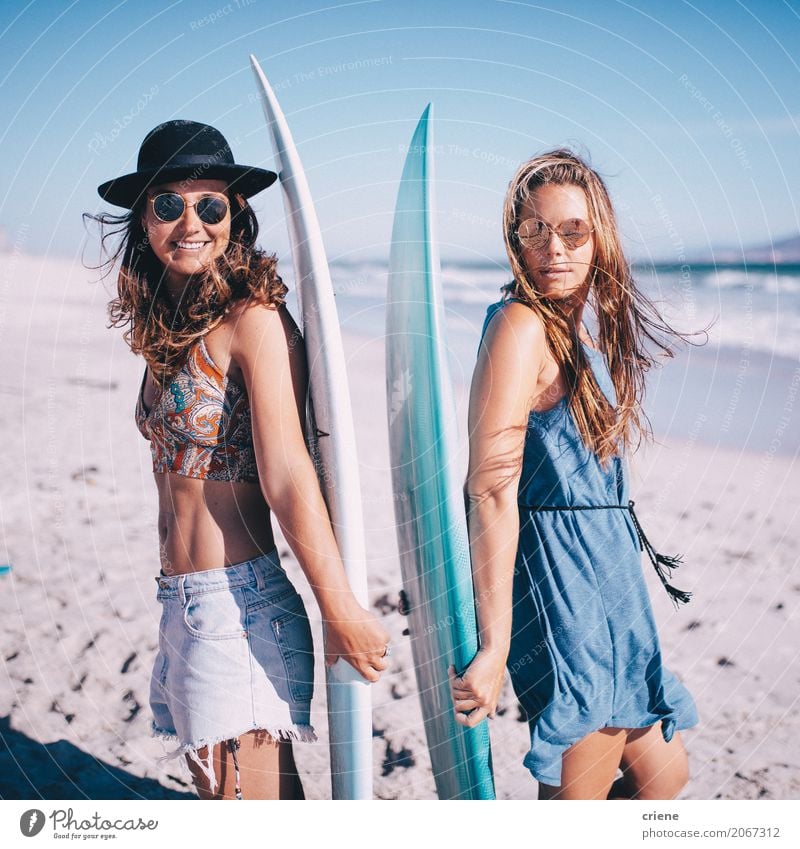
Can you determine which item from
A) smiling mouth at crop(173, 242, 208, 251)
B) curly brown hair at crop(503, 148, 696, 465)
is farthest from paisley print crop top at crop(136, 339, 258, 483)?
curly brown hair at crop(503, 148, 696, 465)

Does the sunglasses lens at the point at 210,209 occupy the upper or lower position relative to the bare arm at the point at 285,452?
upper

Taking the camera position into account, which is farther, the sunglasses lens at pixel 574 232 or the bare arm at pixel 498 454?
the sunglasses lens at pixel 574 232

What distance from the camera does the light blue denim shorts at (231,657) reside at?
1582 millimetres

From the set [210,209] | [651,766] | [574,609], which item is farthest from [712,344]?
[210,209]

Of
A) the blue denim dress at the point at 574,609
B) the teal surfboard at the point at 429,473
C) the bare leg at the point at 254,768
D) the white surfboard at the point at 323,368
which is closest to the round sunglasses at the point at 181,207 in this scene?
the white surfboard at the point at 323,368

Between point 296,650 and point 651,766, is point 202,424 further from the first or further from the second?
point 651,766

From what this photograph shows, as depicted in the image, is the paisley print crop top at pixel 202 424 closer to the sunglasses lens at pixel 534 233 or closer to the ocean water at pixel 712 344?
the sunglasses lens at pixel 534 233

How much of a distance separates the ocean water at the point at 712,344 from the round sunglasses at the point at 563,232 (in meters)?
0.69

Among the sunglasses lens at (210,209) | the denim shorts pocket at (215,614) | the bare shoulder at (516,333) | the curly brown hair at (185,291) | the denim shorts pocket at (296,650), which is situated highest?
the sunglasses lens at (210,209)

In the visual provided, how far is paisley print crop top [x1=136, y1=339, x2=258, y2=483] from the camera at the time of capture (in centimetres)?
159

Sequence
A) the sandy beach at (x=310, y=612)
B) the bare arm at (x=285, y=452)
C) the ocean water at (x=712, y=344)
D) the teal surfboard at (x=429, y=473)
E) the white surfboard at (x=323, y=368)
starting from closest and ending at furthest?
the bare arm at (x=285, y=452), the white surfboard at (x=323, y=368), the teal surfboard at (x=429, y=473), the sandy beach at (x=310, y=612), the ocean water at (x=712, y=344)

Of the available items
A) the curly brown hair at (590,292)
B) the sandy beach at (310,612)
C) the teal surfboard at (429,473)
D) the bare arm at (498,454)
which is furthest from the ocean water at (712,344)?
the bare arm at (498,454)

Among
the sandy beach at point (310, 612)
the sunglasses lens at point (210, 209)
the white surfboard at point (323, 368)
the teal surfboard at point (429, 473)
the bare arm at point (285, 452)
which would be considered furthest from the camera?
the sandy beach at point (310, 612)
